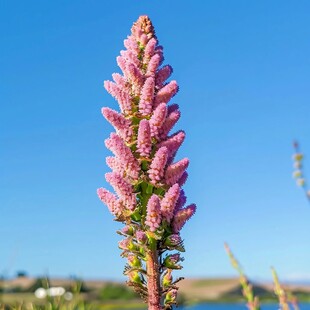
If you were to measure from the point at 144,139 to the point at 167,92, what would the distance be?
66cm

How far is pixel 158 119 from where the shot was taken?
6762mm

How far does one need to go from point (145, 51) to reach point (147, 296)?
2875 mm

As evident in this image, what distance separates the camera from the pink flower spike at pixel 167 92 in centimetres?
699

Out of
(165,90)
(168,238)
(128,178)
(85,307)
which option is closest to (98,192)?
(128,178)

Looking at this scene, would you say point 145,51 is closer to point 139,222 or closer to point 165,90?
point 165,90

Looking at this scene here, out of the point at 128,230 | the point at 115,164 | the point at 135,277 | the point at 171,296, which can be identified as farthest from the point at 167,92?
the point at 171,296

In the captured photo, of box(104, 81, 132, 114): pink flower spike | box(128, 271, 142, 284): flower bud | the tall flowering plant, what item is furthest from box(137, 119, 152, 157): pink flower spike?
box(128, 271, 142, 284): flower bud

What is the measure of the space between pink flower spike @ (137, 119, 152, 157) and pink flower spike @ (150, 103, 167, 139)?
79mm

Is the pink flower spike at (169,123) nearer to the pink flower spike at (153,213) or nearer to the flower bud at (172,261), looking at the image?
the pink flower spike at (153,213)

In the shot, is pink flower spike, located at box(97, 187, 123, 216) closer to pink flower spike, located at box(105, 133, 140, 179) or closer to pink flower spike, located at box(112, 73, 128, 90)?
pink flower spike, located at box(105, 133, 140, 179)

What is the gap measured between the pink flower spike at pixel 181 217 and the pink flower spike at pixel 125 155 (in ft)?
2.09

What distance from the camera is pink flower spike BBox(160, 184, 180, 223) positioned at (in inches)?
257

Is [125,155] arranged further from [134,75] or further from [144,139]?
[134,75]

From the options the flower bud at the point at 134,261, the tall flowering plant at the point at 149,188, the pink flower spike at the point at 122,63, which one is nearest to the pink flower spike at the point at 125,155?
the tall flowering plant at the point at 149,188
